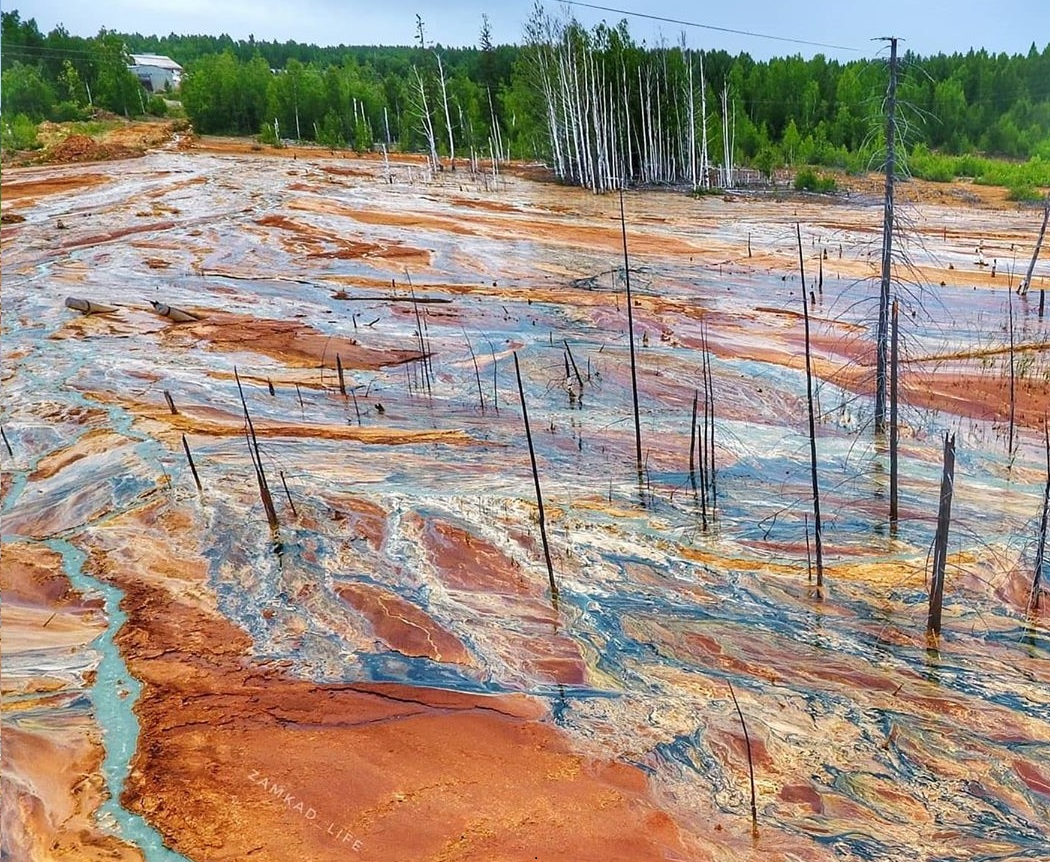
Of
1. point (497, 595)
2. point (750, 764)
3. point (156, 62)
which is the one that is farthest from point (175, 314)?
point (156, 62)

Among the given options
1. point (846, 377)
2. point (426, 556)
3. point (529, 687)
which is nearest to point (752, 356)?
point (846, 377)

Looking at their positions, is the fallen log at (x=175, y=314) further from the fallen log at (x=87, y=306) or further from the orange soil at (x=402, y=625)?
the orange soil at (x=402, y=625)

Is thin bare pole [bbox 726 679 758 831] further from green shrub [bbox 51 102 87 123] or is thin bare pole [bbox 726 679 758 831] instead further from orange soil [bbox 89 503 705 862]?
green shrub [bbox 51 102 87 123]

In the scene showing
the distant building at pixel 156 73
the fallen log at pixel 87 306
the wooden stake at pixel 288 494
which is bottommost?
the wooden stake at pixel 288 494

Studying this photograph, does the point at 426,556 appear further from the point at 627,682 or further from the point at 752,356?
the point at 752,356

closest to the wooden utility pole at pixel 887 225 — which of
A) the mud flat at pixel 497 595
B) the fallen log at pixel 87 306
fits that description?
the mud flat at pixel 497 595
